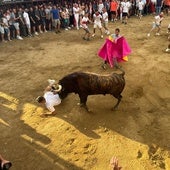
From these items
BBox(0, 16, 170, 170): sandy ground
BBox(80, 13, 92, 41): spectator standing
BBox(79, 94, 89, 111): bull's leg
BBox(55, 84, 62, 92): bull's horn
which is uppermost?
BBox(80, 13, 92, 41): spectator standing

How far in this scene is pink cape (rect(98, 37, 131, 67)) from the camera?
41.0 ft

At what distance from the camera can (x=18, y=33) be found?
17703 mm

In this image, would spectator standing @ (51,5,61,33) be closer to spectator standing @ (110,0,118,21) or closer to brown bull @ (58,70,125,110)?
spectator standing @ (110,0,118,21)

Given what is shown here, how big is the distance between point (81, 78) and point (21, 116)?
2329 mm

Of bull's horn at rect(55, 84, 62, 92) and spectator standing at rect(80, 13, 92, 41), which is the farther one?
spectator standing at rect(80, 13, 92, 41)

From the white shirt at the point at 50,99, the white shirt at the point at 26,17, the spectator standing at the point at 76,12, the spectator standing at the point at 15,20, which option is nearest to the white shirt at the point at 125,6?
the spectator standing at the point at 76,12

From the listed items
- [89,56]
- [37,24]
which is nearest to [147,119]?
[89,56]

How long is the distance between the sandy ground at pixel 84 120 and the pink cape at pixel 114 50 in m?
0.47

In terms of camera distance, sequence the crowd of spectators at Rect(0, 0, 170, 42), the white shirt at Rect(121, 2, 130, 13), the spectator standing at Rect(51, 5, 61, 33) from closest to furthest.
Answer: the crowd of spectators at Rect(0, 0, 170, 42), the spectator standing at Rect(51, 5, 61, 33), the white shirt at Rect(121, 2, 130, 13)

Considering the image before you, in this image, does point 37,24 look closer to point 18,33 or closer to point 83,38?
point 18,33

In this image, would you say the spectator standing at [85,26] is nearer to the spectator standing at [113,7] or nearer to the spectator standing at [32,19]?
the spectator standing at [32,19]

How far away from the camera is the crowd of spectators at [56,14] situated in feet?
57.8

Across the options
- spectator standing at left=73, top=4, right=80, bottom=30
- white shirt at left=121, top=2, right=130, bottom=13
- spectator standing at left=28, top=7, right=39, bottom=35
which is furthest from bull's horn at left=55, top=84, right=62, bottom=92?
white shirt at left=121, top=2, right=130, bottom=13

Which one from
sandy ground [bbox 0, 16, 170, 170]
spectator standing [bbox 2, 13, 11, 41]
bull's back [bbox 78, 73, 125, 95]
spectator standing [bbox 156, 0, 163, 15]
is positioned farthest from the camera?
spectator standing [bbox 156, 0, 163, 15]
